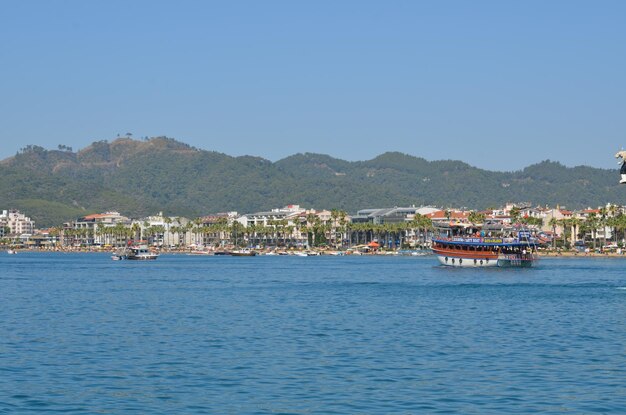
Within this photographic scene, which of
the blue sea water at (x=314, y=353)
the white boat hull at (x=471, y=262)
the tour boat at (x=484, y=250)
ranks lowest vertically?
the blue sea water at (x=314, y=353)

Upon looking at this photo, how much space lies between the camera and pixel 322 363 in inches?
1713

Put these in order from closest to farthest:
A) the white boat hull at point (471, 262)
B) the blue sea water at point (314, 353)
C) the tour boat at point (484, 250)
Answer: the blue sea water at point (314, 353) → the tour boat at point (484, 250) → the white boat hull at point (471, 262)

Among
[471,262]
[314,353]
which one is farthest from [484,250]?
[314,353]

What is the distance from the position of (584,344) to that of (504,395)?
14.8 meters

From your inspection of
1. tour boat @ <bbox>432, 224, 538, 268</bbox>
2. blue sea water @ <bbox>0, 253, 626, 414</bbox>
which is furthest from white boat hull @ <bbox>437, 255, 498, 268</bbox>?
blue sea water @ <bbox>0, 253, 626, 414</bbox>

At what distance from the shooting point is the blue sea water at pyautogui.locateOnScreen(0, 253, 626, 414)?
3531cm

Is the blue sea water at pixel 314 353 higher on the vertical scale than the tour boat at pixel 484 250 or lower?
lower

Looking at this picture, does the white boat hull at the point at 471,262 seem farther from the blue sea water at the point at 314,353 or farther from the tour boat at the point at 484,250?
the blue sea water at the point at 314,353

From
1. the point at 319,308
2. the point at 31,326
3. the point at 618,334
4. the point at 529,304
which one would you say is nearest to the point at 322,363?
the point at 618,334

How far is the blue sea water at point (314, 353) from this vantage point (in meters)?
35.3

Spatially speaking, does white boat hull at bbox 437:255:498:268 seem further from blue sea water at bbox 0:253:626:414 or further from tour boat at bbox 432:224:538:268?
blue sea water at bbox 0:253:626:414

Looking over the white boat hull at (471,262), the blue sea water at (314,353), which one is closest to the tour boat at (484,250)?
the white boat hull at (471,262)

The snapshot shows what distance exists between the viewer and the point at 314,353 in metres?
46.7

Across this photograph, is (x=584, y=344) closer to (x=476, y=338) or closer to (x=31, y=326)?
(x=476, y=338)
